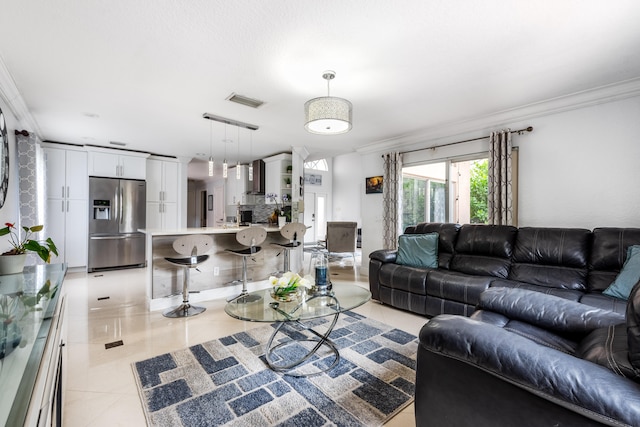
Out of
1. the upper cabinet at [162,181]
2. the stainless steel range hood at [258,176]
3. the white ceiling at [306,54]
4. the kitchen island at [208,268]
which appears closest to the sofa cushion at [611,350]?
the white ceiling at [306,54]

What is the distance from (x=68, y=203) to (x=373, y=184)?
230 inches

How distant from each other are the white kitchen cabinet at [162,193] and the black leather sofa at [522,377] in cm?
667

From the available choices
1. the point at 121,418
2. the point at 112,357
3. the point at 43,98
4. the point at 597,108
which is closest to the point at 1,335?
the point at 121,418

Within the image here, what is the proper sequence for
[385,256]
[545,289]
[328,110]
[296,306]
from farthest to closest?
[385,256], [545,289], [328,110], [296,306]

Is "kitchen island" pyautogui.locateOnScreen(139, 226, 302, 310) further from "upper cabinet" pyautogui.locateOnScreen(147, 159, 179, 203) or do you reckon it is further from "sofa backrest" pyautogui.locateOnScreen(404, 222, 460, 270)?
"upper cabinet" pyautogui.locateOnScreen(147, 159, 179, 203)

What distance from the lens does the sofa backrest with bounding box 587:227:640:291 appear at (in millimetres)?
2535

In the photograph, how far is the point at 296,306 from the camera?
222cm

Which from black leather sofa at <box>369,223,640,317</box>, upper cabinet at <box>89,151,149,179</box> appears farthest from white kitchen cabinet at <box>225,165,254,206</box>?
black leather sofa at <box>369,223,640,317</box>

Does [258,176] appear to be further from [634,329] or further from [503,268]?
[634,329]

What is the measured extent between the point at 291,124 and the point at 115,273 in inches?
175

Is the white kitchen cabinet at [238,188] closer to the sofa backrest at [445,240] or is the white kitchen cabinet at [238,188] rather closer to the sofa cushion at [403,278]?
Result: the sofa cushion at [403,278]

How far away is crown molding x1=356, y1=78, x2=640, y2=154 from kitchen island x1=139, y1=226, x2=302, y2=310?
2.62 metres

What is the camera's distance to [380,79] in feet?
9.18

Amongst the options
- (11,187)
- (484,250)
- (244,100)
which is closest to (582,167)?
(484,250)
